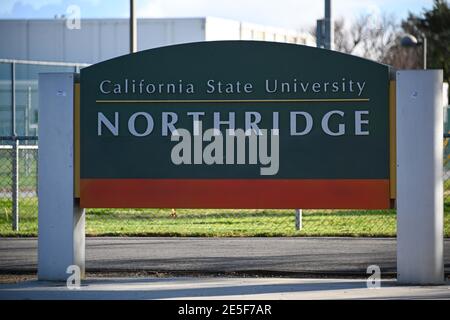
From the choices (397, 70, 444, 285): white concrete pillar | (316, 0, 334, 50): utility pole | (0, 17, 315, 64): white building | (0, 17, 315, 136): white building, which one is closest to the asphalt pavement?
(397, 70, 444, 285): white concrete pillar

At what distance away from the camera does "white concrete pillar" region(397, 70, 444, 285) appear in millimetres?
8734

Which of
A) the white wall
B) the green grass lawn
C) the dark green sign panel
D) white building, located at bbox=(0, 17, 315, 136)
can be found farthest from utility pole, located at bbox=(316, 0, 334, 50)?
the white wall

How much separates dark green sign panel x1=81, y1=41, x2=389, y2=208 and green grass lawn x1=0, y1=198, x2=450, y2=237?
12.8 feet

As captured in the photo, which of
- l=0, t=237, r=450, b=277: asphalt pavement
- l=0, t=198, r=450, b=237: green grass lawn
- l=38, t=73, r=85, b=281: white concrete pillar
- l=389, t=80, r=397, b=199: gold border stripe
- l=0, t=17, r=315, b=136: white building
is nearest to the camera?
l=389, t=80, r=397, b=199: gold border stripe

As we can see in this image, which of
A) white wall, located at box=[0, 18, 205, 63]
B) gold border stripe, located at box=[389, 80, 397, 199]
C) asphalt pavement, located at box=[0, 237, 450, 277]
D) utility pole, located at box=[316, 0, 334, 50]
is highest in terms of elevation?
white wall, located at box=[0, 18, 205, 63]

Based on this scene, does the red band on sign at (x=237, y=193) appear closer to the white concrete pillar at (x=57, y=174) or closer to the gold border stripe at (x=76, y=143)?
the gold border stripe at (x=76, y=143)

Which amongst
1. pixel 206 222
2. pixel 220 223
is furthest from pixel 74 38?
pixel 220 223

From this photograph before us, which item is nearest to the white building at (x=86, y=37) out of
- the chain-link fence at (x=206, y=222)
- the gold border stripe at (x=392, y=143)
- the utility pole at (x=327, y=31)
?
the chain-link fence at (x=206, y=222)

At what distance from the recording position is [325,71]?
9.00 meters

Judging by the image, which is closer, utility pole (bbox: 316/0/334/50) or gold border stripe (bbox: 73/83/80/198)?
gold border stripe (bbox: 73/83/80/198)

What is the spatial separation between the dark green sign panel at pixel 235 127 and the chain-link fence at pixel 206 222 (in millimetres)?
3938

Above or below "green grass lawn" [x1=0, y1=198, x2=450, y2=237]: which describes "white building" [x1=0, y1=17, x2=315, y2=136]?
above

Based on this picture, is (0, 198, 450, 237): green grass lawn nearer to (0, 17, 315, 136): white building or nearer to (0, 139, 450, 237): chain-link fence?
(0, 139, 450, 237): chain-link fence

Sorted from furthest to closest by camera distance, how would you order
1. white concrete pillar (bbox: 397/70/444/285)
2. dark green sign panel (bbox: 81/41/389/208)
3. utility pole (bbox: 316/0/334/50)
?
utility pole (bbox: 316/0/334/50) < dark green sign panel (bbox: 81/41/389/208) < white concrete pillar (bbox: 397/70/444/285)
